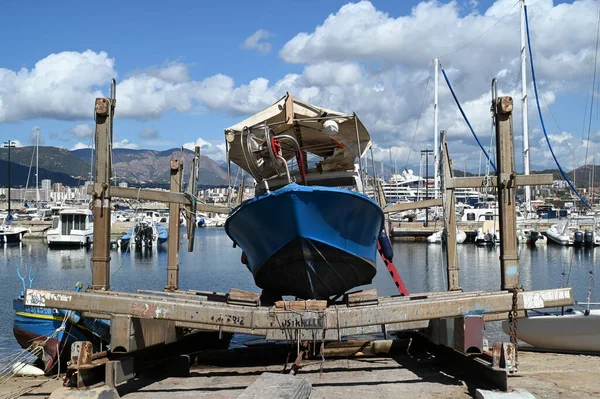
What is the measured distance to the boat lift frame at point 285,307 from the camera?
8.44 m

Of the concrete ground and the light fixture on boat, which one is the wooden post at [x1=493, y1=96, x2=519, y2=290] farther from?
the light fixture on boat

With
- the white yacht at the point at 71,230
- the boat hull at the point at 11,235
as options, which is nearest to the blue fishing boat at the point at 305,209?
the white yacht at the point at 71,230

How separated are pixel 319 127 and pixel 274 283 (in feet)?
10.6

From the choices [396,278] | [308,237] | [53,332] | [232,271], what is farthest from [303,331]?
[232,271]

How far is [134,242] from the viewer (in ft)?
194

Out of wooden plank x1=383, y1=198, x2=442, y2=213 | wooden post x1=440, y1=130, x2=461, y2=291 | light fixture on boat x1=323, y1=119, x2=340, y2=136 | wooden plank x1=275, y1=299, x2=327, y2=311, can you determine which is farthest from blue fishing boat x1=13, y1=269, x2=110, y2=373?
wooden post x1=440, y1=130, x2=461, y2=291

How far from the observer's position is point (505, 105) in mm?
10055

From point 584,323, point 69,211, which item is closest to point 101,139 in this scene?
point 584,323

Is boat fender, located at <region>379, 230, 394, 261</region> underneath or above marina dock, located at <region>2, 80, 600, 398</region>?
above

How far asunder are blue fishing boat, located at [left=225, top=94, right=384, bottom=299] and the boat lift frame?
1.50m

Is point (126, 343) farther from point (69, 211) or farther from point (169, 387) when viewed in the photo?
point (69, 211)

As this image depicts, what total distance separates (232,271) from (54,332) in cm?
2911

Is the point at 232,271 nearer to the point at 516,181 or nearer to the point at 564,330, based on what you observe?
the point at 564,330

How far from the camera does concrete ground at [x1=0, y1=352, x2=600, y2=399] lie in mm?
9023
